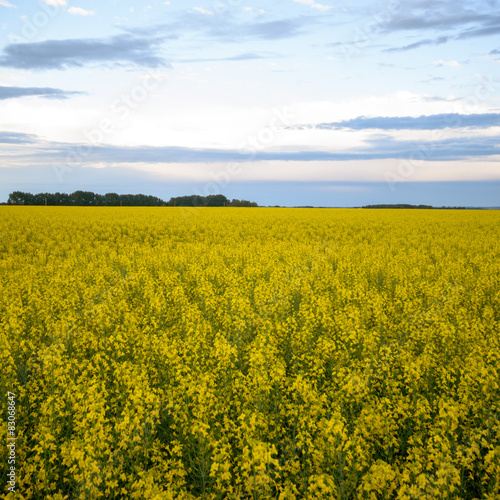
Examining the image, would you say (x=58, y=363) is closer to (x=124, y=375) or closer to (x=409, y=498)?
(x=124, y=375)

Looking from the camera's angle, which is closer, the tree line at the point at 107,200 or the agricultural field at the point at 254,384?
the agricultural field at the point at 254,384

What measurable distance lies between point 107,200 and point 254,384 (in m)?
93.7

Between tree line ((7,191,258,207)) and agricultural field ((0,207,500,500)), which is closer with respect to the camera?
agricultural field ((0,207,500,500))

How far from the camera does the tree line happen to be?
88.2m

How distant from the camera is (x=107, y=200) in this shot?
92.3 metres

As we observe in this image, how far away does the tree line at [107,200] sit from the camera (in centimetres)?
8819

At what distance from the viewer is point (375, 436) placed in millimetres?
5711

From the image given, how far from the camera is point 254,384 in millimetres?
5961

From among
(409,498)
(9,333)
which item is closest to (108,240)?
(9,333)

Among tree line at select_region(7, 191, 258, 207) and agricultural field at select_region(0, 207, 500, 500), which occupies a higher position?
tree line at select_region(7, 191, 258, 207)

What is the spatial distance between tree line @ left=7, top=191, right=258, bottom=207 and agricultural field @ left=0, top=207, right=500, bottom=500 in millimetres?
77123

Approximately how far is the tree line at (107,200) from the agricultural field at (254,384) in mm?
77123

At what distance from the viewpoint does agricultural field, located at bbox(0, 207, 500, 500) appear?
4.62 m

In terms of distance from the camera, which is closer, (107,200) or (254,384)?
(254,384)
